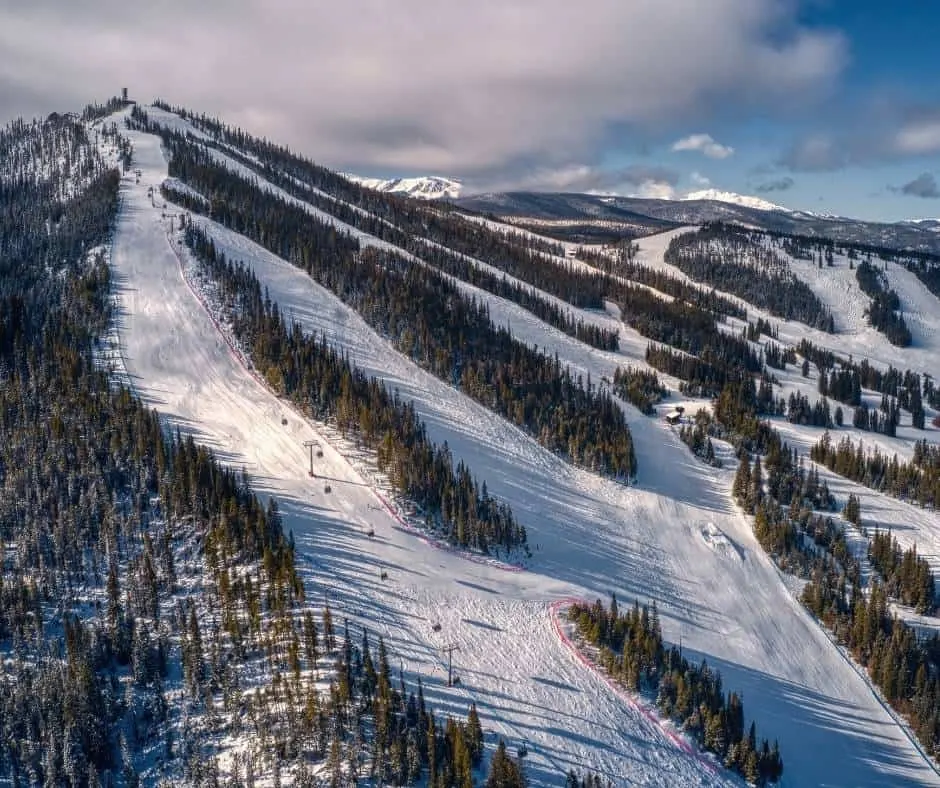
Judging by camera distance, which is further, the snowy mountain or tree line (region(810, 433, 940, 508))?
tree line (region(810, 433, 940, 508))

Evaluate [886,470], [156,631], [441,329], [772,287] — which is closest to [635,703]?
[156,631]

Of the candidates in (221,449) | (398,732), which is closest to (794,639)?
(398,732)

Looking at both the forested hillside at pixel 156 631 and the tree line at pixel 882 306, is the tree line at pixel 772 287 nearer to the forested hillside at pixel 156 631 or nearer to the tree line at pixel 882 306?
the tree line at pixel 882 306

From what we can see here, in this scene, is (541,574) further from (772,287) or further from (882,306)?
(882,306)

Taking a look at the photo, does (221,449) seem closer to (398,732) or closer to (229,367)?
(229,367)

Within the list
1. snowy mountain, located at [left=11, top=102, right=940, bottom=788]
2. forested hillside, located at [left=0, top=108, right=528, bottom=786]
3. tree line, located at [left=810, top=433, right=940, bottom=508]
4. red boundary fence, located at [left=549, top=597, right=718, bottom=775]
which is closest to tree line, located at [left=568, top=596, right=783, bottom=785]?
snowy mountain, located at [left=11, top=102, right=940, bottom=788]

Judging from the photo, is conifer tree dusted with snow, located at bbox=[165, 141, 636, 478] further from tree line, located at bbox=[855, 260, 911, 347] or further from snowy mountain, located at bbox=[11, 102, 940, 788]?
tree line, located at bbox=[855, 260, 911, 347]

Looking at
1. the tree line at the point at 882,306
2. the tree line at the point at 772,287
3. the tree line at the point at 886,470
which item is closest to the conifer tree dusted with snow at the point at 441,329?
the tree line at the point at 886,470

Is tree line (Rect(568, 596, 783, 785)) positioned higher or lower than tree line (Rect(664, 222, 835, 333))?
lower

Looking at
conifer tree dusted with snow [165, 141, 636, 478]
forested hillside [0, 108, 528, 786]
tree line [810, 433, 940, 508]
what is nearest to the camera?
forested hillside [0, 108, 528, 786]
